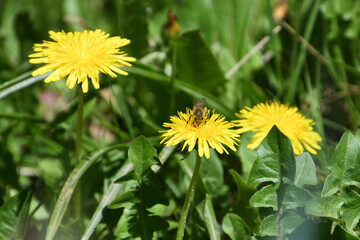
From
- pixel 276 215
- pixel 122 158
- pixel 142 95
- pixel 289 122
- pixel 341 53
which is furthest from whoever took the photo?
pixel 341 53

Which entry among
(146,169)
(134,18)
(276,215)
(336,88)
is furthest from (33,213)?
(336,88)

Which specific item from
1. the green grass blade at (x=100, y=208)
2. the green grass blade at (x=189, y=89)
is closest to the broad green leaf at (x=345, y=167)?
the green grass blade at (x=189, y=89)

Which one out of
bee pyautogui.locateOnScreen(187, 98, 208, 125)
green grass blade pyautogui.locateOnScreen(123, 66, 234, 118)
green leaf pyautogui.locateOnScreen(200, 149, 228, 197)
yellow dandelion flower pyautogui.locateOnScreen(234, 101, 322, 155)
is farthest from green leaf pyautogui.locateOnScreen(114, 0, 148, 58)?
bee pyautogui.locateOnScreen(187, 98, 208, 125)

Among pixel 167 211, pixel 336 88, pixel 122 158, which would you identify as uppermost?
pixel 336 88

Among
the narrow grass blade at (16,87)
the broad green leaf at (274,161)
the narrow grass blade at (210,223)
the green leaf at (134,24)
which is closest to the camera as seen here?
the broad green leaf at (274,161)

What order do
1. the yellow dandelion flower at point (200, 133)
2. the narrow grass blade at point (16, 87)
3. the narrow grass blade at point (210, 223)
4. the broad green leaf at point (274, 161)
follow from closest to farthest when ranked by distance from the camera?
the yellow dandelion flower at point (200, 133) < the broad green leaf at point (274, 161) < the narrow grass blade at point (210, 223) < the narrow grass blade at point (16, 87)

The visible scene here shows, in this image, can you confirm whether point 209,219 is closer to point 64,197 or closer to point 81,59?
point 64,197

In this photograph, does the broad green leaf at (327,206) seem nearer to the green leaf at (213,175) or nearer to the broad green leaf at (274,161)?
the broad green leaf at (274,161)

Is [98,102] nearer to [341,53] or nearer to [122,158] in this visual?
[122,158]
